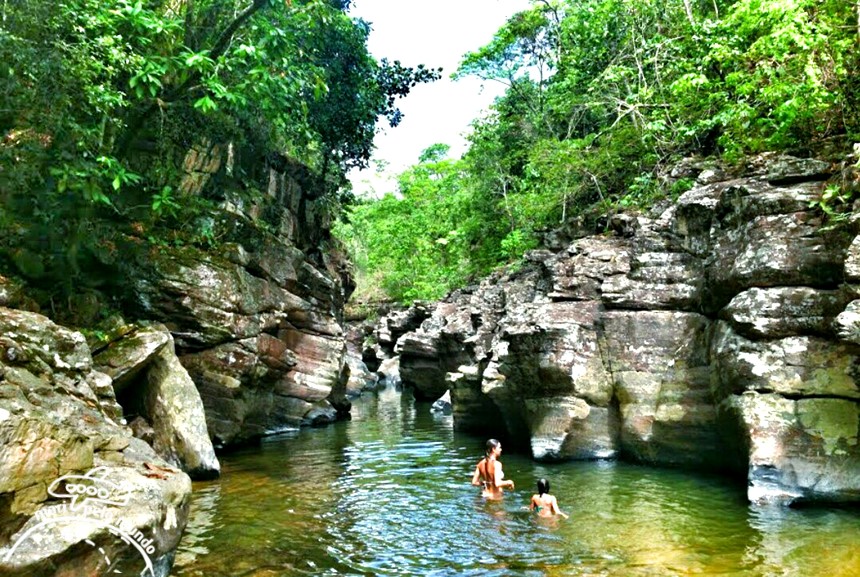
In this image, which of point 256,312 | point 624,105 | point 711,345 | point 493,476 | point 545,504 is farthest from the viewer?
point 624,105

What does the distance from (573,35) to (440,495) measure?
2002cm

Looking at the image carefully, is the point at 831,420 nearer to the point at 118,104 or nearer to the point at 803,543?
the point at 803,543

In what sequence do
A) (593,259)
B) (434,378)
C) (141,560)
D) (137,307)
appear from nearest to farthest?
(141,560) → (137,307) → (593,259) → (434,378)

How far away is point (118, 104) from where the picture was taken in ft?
38.0

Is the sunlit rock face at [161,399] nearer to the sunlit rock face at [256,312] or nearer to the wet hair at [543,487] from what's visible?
the sunlit rock face at [256,312]

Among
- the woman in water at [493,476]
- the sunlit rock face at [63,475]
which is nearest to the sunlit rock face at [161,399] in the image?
the sunlit rock face at [63,475]

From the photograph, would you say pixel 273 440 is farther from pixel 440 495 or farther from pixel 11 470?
pixel 11 470

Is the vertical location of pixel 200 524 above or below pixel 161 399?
below

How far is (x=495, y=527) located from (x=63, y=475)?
20.8 feet

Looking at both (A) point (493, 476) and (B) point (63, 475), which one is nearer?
(B) point (63, 475)

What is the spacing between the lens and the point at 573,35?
2477 centimetres

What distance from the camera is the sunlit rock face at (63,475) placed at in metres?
5.65

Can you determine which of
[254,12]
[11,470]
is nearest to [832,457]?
[11,470]

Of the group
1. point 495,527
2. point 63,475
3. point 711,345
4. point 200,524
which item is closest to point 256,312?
point 200,524
